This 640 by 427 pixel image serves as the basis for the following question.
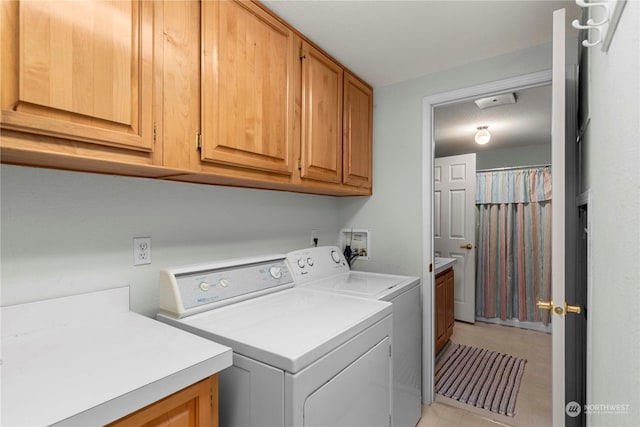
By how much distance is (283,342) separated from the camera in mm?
1020

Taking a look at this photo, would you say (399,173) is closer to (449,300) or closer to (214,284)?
(214,284)

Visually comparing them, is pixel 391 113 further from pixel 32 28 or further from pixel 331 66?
pixel 32 28

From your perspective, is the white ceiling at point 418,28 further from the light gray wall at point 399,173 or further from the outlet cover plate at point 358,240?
the outlet cover plate at point 358,240

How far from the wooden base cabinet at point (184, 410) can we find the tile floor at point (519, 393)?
65.3 inches

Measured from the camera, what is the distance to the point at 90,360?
87cm

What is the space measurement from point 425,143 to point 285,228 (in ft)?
3.75

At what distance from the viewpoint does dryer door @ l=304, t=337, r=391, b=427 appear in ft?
3.31

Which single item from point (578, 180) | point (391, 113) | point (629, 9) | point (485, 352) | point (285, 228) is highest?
point (391, 113)

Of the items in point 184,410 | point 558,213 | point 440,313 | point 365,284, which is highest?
point 558,213

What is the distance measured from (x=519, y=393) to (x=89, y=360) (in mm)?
2775

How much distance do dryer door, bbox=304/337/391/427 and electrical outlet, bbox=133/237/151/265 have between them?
914 mm

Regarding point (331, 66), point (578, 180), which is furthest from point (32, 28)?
point (578, 180)

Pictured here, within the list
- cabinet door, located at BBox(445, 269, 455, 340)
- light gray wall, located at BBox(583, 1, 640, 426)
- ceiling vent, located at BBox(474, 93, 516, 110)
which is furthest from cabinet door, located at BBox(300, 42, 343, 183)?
cabinet door, located at BBox(445, 269, 455, 340)

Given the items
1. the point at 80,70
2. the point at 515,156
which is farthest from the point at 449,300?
the point at 80,70
